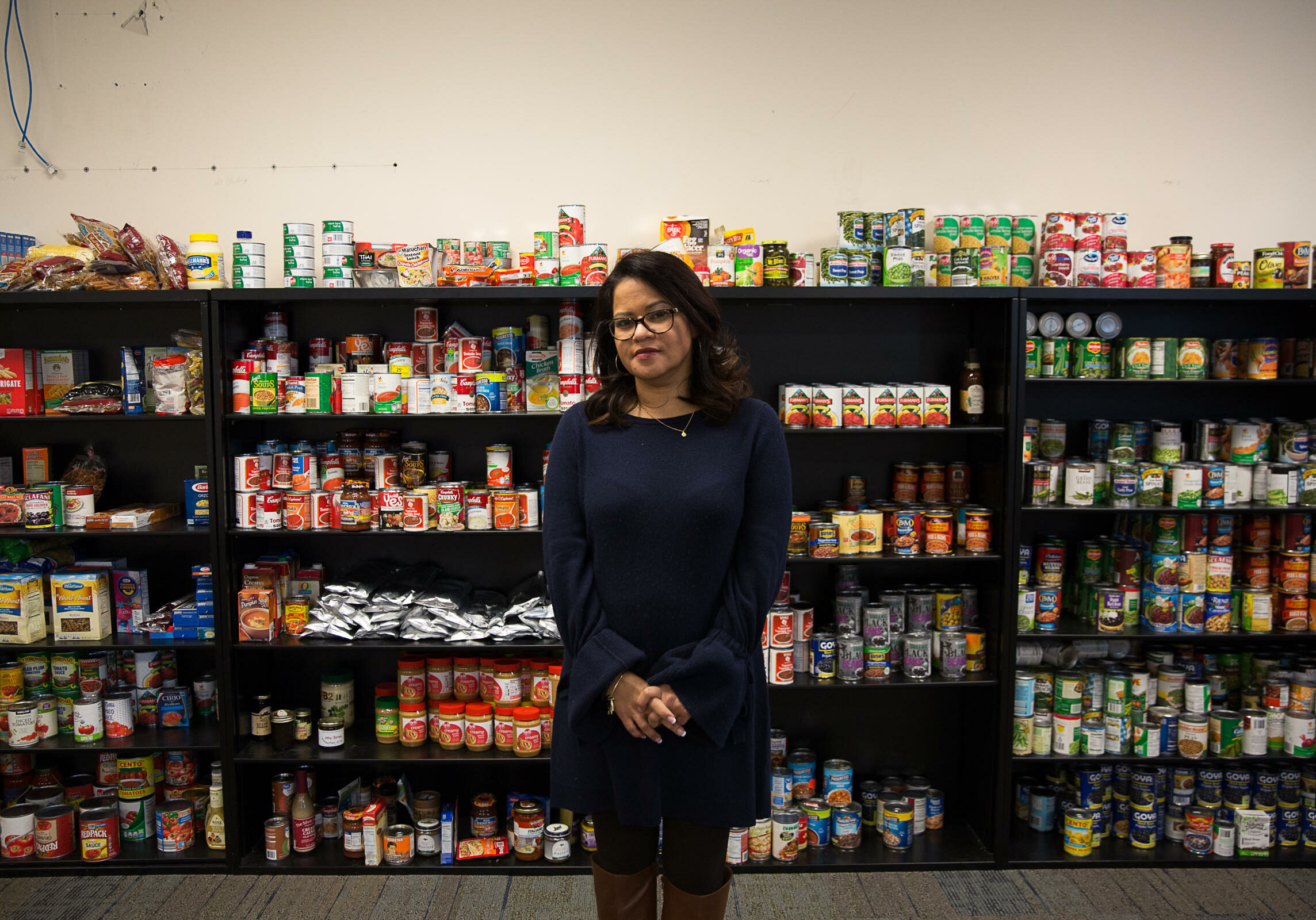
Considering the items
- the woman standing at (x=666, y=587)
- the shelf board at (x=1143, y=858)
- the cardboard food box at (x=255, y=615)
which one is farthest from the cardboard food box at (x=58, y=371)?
the shelf board at (x=1143, y=858)

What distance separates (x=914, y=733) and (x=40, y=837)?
9.97 ft

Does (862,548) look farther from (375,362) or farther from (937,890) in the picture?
(375,362)

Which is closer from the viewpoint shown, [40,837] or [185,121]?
[40,837]

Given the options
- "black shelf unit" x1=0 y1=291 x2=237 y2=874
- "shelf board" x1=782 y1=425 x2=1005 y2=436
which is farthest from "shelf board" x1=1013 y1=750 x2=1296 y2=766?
"black shelf unit" x1=0 y1=291 x2=237 y2=874

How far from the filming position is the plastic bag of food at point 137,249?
2.92 m

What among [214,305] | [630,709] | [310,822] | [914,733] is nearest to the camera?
[630,709]

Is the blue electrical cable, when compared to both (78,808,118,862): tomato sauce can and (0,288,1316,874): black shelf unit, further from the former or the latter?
(78,808,118,862): tomato sauce can

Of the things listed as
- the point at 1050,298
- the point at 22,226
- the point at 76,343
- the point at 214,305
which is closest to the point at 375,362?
the point at 214,305

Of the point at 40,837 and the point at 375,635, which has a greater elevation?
the point at 375,635

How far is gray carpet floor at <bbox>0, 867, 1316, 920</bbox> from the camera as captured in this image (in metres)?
2.69

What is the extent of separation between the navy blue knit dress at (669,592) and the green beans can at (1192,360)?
74.9 inches

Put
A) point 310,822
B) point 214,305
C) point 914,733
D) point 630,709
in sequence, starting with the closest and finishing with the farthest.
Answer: point 630,709 < point 214,305 < point 310,822 < point 914,733

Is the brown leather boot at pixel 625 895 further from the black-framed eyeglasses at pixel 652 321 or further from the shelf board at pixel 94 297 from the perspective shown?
the shelf board at pixel 94 297

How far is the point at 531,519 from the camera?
291 cm
